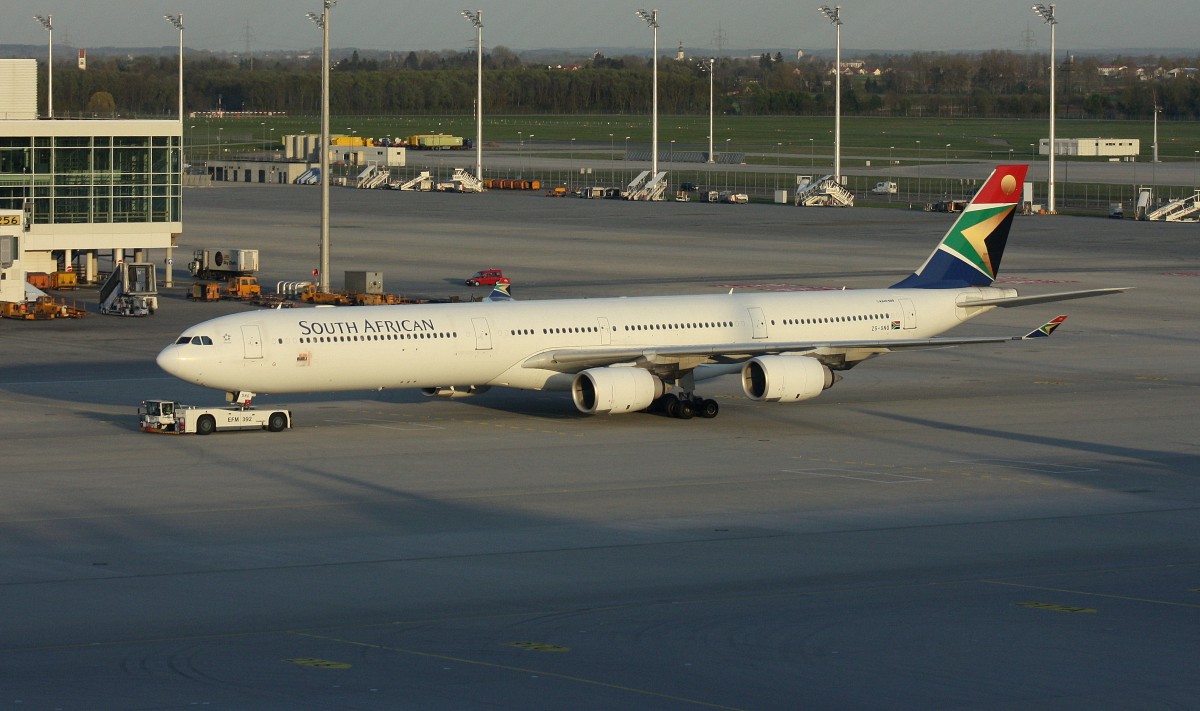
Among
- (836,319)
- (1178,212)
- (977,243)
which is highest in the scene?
(1178,212)

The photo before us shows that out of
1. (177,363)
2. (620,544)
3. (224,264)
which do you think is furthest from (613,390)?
(224,264)

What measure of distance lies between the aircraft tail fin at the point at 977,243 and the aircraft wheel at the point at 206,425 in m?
23.5

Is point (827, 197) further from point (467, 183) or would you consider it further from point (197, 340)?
point (197, 340)

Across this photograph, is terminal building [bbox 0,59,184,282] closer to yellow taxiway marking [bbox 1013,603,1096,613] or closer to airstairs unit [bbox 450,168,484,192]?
yellow taxiway marking [bbox 1013,603,1096,613]

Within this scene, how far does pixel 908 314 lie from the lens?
187 ft

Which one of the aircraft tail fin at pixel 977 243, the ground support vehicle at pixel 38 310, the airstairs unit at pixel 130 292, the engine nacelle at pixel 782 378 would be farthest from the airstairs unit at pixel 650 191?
the engine nacelle at pixel 782 378

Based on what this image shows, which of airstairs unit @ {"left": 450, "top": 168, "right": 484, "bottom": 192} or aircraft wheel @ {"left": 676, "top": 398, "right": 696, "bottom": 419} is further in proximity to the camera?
airstairs unit @ {"left": 450, "top": 168, "right": 484, "bottom": 192}

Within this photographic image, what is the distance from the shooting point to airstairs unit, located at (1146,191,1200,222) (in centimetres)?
13825

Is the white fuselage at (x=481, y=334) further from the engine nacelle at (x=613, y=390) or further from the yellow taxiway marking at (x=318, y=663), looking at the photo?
the yellow taxiway marking at (x=318, y=663)

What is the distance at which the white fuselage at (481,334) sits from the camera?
47906 millimetres

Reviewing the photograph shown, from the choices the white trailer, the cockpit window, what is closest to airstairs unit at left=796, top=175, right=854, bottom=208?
the white trailer

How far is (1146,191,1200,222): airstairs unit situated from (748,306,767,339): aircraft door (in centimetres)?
9160

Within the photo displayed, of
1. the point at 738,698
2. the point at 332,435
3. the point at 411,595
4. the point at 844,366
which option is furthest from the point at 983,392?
the point at 738,698

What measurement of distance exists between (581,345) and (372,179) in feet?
466
